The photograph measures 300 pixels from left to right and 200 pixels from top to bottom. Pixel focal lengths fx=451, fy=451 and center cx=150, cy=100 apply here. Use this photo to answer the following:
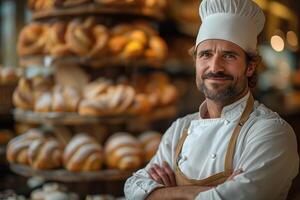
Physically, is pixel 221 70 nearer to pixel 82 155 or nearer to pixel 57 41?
pixel 82 155

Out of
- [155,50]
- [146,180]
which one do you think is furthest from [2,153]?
[146,180]

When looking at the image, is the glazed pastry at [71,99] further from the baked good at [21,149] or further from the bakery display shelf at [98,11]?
the bakery display shelf at [98,11]

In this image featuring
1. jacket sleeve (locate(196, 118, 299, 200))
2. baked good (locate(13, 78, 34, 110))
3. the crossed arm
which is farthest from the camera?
baked good (locate(13, 78, 34, 110))

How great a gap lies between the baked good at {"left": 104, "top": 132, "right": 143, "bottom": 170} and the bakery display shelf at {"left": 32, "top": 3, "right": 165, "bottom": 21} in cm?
79

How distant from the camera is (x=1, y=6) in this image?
648 cm

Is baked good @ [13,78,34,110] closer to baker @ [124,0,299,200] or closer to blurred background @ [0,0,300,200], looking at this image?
blurred background @ [0,0,300,200]

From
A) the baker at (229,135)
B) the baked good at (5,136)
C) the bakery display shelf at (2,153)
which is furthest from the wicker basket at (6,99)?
the baker at (229,135)

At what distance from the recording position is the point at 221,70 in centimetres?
150

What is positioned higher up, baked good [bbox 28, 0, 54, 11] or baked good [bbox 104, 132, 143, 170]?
baked good [bbox 28, 0, 54, 11]

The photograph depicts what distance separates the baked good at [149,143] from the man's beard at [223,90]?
4.28 feet

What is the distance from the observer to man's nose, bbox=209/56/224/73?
149 centimetres

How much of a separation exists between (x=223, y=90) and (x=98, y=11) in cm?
150

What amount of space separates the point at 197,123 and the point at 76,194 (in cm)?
143

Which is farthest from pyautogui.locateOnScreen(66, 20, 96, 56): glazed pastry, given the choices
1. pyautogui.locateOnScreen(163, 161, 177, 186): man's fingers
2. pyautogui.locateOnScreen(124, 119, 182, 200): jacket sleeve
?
pyautogui.locateOnScreen(163, 161, 177, 186): man's fingers
